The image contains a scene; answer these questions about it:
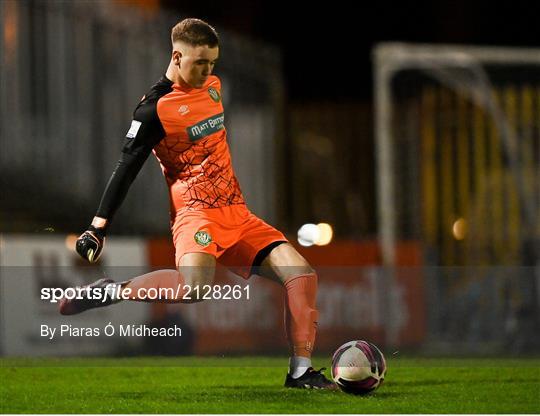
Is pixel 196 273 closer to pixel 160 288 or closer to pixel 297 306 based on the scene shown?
pixel 160 288

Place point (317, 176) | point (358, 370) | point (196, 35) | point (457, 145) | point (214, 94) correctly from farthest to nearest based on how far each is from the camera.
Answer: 1. point (317, 176)
2. point (457, 145)
3. point (214, 94)
4. point (196, 35)
5. point (358, 370)

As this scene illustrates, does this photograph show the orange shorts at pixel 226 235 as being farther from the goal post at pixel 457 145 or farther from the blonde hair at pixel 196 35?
the goal post at pixel 457 145

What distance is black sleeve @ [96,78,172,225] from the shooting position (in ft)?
32.1

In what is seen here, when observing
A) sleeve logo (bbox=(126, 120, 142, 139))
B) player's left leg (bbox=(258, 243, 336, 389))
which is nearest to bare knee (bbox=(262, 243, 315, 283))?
player's left leg (bbox=(258, 243, 336, 389))

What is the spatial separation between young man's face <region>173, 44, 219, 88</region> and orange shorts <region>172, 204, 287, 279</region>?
0.79 meters

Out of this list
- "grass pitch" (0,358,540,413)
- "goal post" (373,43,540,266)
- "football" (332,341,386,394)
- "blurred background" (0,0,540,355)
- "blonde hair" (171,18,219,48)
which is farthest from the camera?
"goal post" (373,43,540,266)

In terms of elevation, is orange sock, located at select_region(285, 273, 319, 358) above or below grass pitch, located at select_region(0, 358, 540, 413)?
above

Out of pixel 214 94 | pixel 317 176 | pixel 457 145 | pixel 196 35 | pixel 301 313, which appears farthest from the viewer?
pixel 317 176

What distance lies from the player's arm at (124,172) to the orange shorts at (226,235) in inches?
16.4

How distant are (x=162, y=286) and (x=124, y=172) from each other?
713 mm

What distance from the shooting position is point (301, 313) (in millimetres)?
9922

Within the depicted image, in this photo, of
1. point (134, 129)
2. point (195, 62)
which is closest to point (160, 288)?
point (134, 129)

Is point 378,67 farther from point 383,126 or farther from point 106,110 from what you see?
point 106,110

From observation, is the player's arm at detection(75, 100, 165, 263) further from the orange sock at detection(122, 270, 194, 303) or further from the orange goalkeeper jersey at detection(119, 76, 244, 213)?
the orange sock at detection(122, 270, 194, 303)
